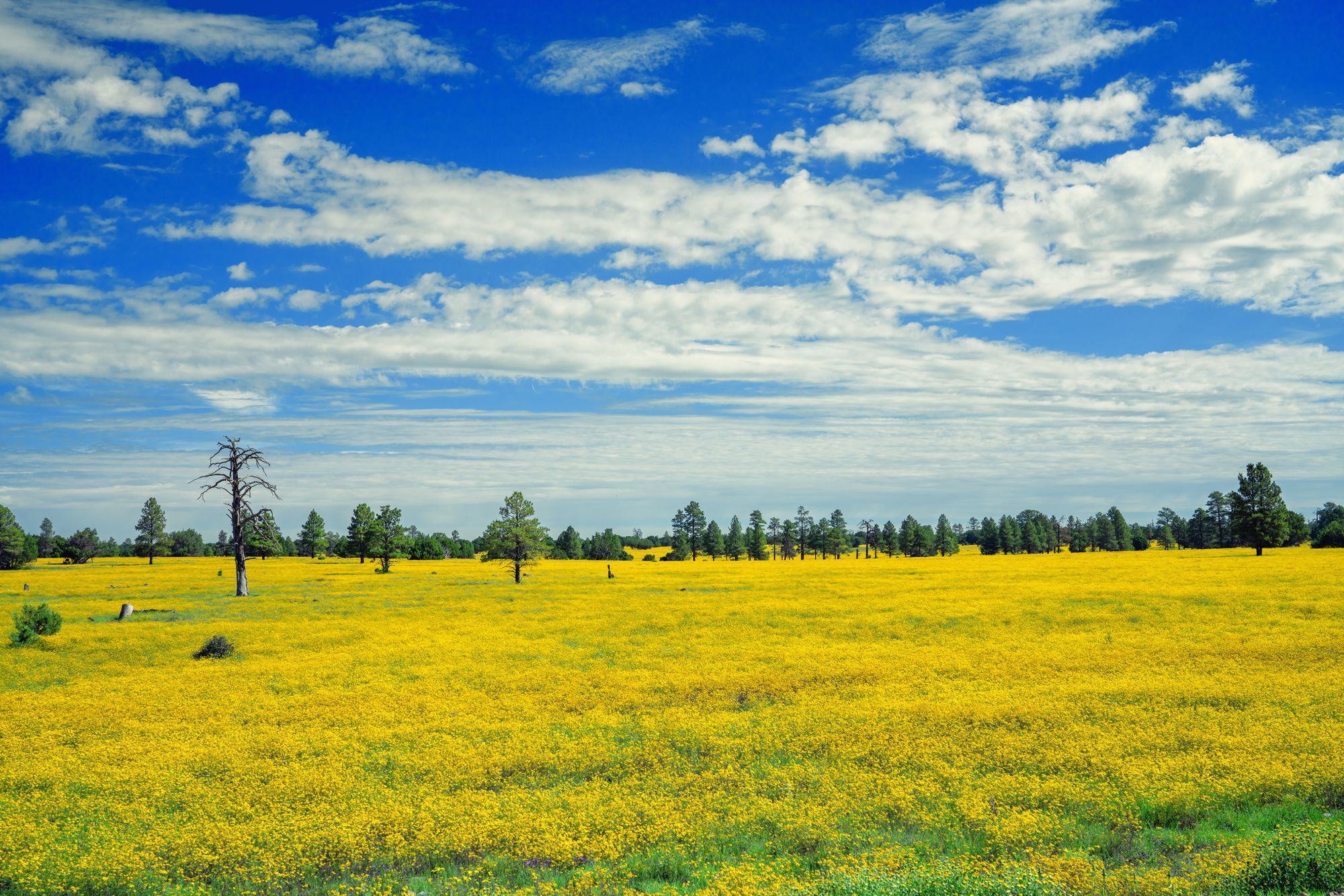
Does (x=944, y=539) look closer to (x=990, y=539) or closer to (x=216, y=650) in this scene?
(x=990, y=539)

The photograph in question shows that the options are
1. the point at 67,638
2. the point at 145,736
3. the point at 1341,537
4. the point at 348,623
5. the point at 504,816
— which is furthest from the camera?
the point at 1341,537

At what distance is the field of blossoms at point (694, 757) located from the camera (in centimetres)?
1154

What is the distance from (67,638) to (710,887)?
36.2 meters

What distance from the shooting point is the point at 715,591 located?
190 feet

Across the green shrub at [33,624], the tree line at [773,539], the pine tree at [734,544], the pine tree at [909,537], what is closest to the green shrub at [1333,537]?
the tree line at [773,539]

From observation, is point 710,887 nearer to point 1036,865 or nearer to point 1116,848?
point 1036,865

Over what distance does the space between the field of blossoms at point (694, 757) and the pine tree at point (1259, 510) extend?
207 feet

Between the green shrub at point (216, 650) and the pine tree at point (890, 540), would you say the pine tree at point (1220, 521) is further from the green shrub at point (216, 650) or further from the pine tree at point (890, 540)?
the green shrub at point (216, 650)

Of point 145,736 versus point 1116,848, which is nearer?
point 1116,848

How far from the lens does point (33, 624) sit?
3316cm

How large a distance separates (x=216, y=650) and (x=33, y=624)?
31.9 ft

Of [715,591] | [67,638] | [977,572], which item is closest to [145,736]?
[67,638]

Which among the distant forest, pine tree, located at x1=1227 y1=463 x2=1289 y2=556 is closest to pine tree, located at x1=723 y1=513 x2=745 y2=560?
the distant forest

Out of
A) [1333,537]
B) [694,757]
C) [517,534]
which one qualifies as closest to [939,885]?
[694,757]
